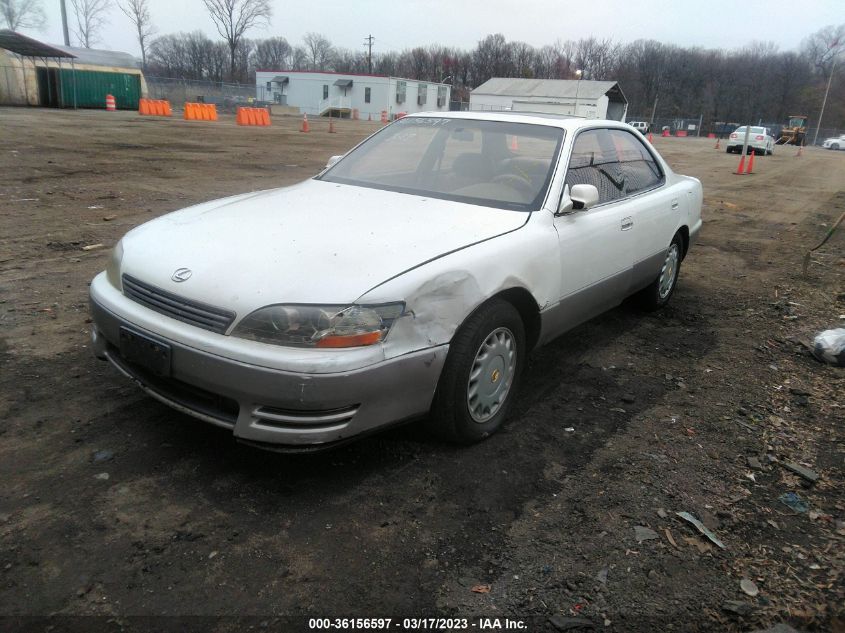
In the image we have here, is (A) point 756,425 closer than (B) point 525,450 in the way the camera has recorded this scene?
No

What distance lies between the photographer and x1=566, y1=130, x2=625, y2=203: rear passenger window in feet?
12.9

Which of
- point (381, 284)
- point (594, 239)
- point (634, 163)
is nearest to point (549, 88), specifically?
point (634, 163)

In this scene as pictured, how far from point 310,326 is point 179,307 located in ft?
2.10

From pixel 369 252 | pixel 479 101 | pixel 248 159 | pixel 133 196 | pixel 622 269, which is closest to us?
pixel 369 252

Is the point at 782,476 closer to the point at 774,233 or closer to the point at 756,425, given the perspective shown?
the point at 756,425

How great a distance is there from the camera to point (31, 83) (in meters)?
32.1

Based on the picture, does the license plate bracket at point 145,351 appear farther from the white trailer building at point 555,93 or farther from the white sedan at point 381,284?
the white trailer building at point 555,93

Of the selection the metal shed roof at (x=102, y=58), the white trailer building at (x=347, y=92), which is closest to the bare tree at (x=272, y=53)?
the white trailer building at (x=347, y=92)

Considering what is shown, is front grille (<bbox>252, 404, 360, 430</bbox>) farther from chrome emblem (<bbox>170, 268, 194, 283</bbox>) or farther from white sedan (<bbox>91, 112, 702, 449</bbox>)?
chrome emblem (<bbox>170, 268, 194, 283</bbox>)

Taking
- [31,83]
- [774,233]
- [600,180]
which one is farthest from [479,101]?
[600,180]

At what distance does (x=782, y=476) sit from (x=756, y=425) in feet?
1.78

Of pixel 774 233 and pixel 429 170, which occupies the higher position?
pixel 429 170

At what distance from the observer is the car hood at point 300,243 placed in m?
2.58

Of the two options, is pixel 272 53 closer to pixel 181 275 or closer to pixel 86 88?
pixel 86 88
